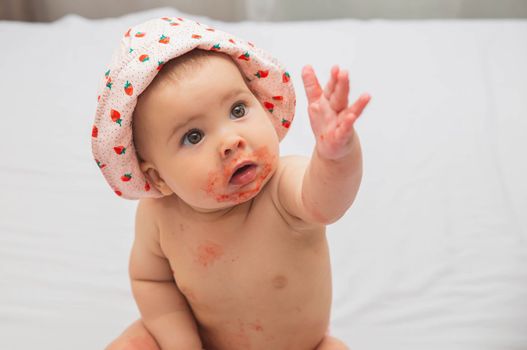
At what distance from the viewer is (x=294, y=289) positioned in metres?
0.89

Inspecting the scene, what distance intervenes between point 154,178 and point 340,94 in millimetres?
297

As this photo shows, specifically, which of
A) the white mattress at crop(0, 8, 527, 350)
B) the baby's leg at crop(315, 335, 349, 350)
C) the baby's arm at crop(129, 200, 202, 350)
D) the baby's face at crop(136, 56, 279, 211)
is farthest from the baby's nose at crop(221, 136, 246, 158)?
the white mattress at crop(0, 8, 527, 350)

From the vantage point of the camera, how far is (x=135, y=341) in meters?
0.98

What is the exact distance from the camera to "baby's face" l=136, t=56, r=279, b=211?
0.77 meters

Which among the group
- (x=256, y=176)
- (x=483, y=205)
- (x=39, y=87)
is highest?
(x=256, y=176)

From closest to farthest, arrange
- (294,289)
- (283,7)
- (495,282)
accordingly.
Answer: (294,289) → (495,282) → (283,7)

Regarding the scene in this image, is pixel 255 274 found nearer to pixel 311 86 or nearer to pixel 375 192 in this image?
pixel 311 86

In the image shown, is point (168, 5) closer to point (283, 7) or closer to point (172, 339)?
point (283, 7)

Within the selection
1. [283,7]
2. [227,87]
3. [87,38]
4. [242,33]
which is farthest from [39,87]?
[227,87]

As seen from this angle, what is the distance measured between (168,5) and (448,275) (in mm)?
1481

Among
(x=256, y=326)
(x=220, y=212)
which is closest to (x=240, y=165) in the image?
(x=220, y=212)

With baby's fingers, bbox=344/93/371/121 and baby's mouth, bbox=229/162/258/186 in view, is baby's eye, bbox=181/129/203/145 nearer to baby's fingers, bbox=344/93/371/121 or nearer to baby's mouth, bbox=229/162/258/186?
baby's mouth, bbox=229/162/258/186

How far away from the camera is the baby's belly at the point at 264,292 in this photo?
875mm

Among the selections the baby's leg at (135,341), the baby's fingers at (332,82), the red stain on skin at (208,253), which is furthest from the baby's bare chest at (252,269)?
the baby's fingers at (332,82)
